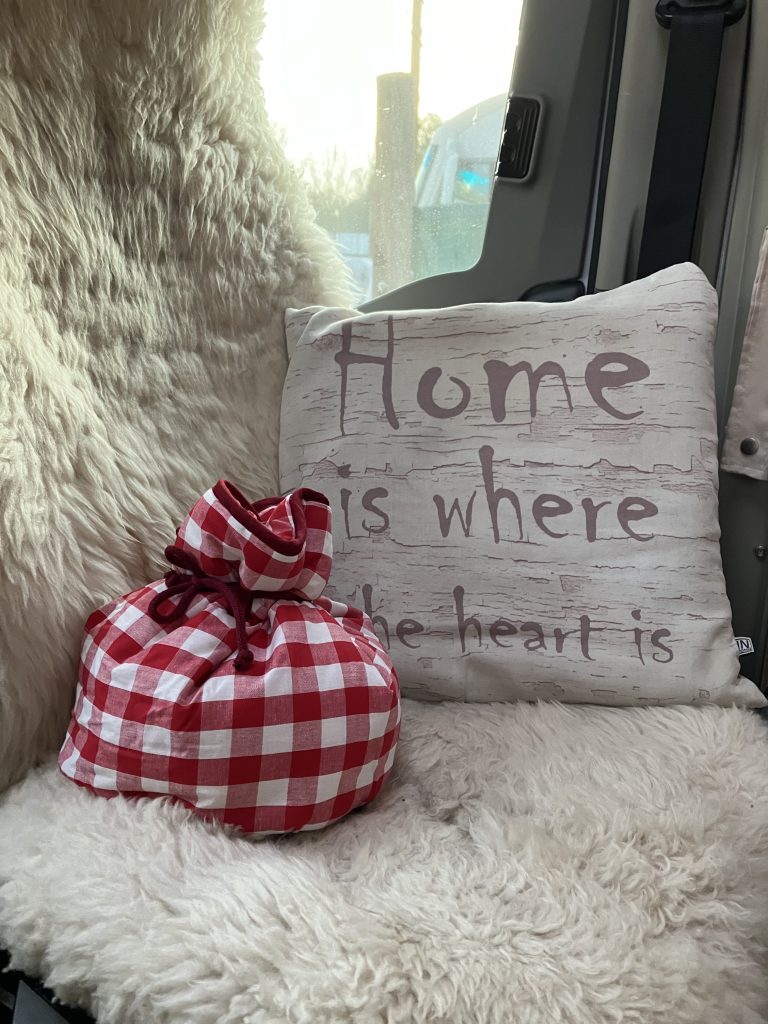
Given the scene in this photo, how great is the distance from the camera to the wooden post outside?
1.16m

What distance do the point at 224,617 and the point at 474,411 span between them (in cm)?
35

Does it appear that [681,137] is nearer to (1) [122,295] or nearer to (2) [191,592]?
(1) [122,295]

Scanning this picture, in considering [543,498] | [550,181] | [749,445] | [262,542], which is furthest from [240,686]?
[550,181]

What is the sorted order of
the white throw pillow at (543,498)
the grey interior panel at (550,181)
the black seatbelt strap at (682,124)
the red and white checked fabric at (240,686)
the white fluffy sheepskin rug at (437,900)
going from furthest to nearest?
the grey interior panel at (550,181), the black seatbelt strap at (682,124), the white throw pillow at (543,498), the red and white checked fabric at (240,686), the white fluffy sheepskin rug at (437,900)

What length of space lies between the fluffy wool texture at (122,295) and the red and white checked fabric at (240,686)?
59mm

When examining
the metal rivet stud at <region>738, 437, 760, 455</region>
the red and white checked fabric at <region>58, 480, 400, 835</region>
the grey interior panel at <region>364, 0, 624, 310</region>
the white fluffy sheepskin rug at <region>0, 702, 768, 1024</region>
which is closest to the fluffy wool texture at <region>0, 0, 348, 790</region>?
the red and white checked fabric at <region>58, 480, 400, 835</region>

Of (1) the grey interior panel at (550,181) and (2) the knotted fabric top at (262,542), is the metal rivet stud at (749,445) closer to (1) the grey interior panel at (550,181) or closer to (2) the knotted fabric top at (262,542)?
(1) the grey interior panel at (550,181)

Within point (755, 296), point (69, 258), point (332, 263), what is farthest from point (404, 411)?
point (755, 296)

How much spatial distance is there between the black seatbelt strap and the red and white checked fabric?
629mm

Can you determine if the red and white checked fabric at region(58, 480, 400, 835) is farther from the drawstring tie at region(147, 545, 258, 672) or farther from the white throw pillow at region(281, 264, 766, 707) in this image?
the white throw pillow at region(281, 264, 766, 707)

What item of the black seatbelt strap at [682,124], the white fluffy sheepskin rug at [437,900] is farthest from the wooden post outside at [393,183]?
the white fluffy sheepskin rug at [437,900]

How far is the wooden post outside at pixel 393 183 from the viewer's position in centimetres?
116

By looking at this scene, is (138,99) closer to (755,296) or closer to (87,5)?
(87,5)

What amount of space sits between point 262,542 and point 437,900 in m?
0.29
